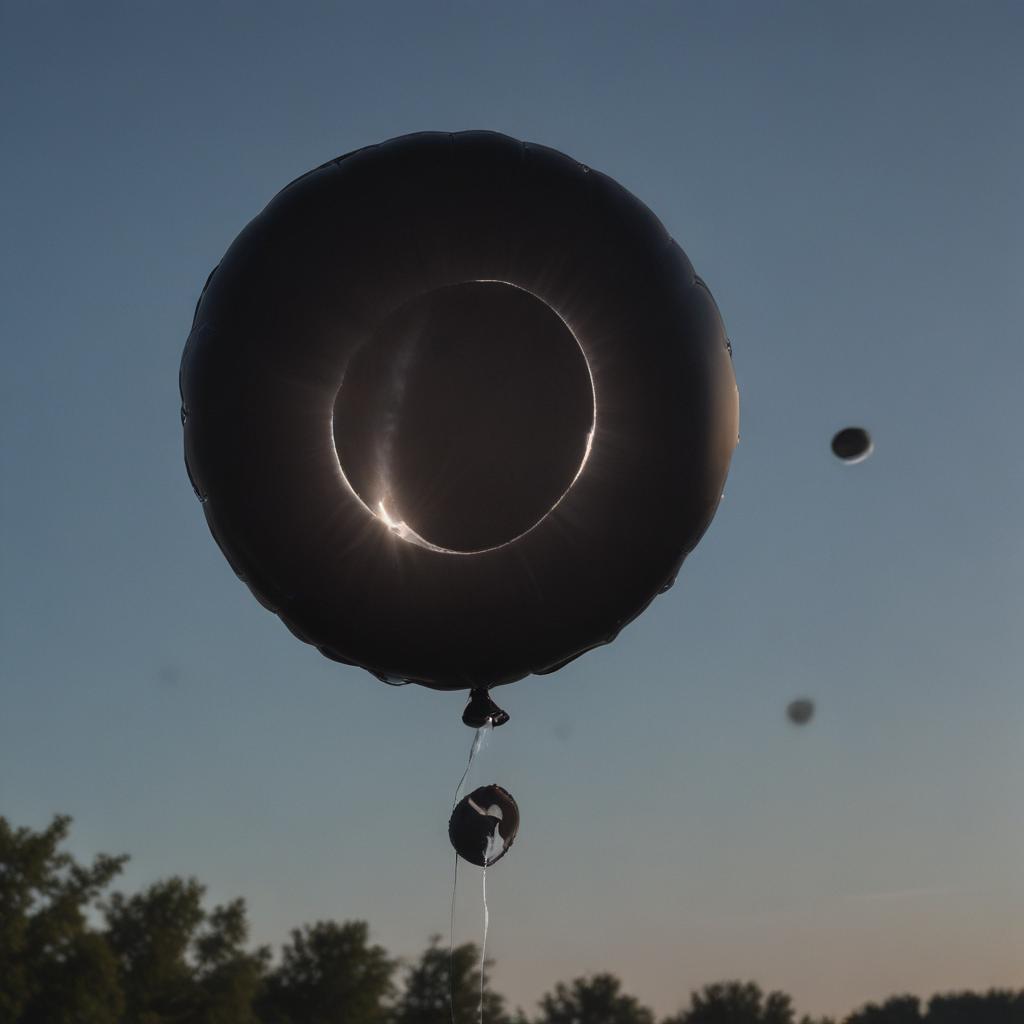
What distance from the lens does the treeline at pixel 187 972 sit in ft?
146

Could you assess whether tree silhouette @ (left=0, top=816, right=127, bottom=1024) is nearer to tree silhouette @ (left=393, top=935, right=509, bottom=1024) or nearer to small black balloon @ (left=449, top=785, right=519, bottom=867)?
tree silhouette @ (left=393, top=935, right=509, bottom=1024)

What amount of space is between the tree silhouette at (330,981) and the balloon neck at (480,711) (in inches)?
2266

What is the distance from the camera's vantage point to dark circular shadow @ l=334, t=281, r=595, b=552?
15.4 ft

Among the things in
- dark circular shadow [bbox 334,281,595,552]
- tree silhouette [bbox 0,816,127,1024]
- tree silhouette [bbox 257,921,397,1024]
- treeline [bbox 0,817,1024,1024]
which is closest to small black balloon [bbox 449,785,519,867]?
dark circular shadow [bbox 334,281,595,552]

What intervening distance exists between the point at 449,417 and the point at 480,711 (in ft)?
3.90

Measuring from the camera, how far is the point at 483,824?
5090mm

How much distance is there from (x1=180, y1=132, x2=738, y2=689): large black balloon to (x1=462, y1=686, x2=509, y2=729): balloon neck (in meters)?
0.31

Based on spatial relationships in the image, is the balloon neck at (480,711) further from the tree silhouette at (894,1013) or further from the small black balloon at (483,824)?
the tree silhouette at (894,1013)

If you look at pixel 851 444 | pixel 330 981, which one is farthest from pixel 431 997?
pixel 851 444

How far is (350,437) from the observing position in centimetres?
469

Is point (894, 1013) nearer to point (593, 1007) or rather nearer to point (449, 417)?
point (593, 1007)

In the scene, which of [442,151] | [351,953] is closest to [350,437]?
[442,151]

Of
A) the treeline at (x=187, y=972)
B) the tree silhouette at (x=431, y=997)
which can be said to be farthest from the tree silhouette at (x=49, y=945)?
the tree silhouette at (x=431, y=997)

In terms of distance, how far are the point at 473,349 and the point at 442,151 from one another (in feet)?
2.61
